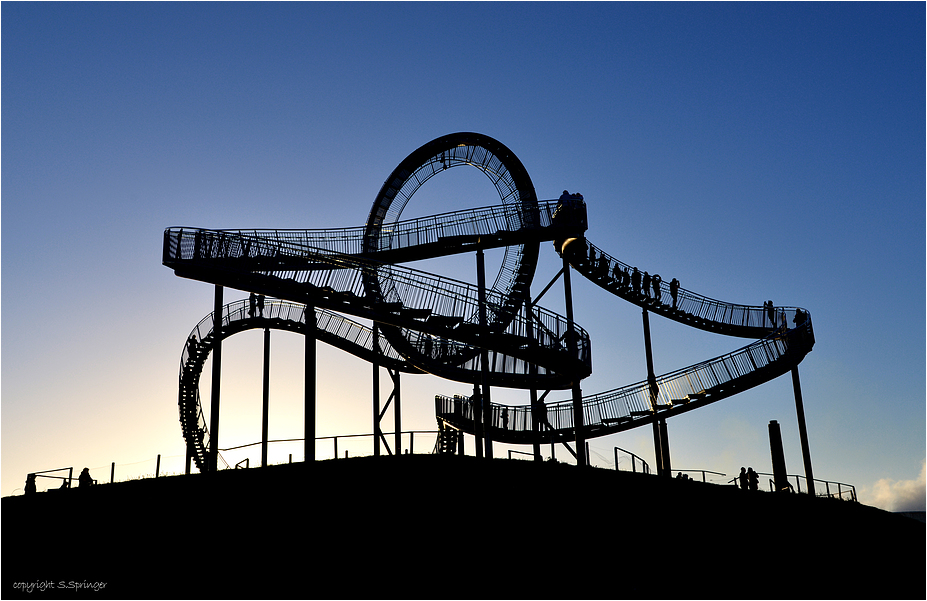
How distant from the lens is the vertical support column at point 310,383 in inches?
878

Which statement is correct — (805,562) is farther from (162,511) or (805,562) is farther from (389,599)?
(162,511)

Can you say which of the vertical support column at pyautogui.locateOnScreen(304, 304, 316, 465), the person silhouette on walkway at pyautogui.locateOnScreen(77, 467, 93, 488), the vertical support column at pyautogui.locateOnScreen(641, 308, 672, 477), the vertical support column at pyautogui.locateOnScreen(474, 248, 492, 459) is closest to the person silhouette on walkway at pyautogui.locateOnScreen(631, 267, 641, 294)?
the vertical support column at pyautogui.locateOnScreen(641, 308, 672, 477)

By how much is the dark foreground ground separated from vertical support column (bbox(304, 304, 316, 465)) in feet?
10.3

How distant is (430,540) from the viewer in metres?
15.6

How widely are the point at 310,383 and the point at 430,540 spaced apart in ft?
29.1

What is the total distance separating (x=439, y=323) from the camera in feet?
70.4

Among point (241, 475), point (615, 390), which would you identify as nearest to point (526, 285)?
point (615, 390)

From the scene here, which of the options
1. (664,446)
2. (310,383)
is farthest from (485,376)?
(664,446)

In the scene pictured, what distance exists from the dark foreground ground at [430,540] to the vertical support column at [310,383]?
315 centimetres

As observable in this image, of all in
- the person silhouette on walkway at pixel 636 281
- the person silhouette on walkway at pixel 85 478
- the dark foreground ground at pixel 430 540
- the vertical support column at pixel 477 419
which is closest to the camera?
the dark foreground ground at pixel 430 540

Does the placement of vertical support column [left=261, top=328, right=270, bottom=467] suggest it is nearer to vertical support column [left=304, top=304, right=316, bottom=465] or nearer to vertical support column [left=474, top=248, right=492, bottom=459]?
vertical support column [left=304, top=304, right=316, bottom=465]

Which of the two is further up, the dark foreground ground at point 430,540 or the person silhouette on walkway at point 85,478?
the person silhouette on walkway at point 85,478

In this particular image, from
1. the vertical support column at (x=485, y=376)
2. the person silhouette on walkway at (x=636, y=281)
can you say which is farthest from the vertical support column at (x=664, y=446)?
the vertical support column at (x=485, y=376)

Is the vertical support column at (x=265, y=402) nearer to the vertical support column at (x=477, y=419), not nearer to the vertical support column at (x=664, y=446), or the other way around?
the vertical support column at (x=477, y=419)
